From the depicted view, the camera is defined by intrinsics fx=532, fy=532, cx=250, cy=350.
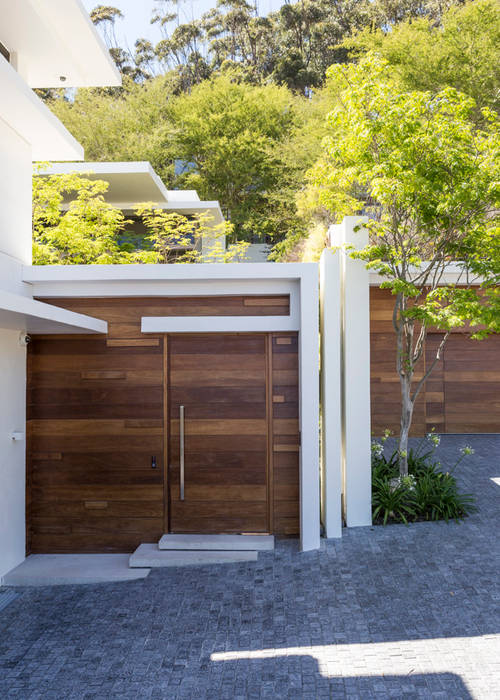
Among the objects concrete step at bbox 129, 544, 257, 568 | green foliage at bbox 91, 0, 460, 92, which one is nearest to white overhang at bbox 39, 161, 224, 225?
concrete step at bbox 129, 544, 257, 568

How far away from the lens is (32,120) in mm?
5570

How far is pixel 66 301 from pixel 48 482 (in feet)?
6.58

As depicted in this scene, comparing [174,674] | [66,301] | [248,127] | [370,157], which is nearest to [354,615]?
[174,674]

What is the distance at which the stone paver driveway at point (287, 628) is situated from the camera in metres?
3.51

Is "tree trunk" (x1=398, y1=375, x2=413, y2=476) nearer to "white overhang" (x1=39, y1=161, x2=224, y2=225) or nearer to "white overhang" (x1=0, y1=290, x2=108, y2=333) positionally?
"white overhang" (x1=0, y1=290, x2=108, y2=333)

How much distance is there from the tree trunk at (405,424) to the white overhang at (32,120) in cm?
490

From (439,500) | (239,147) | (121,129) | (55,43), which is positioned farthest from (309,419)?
(121,129)

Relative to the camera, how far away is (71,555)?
5.79m

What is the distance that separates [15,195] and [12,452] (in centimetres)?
275

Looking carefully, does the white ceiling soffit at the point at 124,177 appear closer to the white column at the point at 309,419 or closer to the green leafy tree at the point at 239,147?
the white column at the point at 309,419

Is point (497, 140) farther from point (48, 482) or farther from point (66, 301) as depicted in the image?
point (48, 482)

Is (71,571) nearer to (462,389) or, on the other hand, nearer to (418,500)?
(418,500)

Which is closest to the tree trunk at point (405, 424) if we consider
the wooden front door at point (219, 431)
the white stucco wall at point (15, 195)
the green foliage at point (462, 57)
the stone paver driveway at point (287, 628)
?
the stone paver driveway at point (287, 628)

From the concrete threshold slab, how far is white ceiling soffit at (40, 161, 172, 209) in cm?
868
